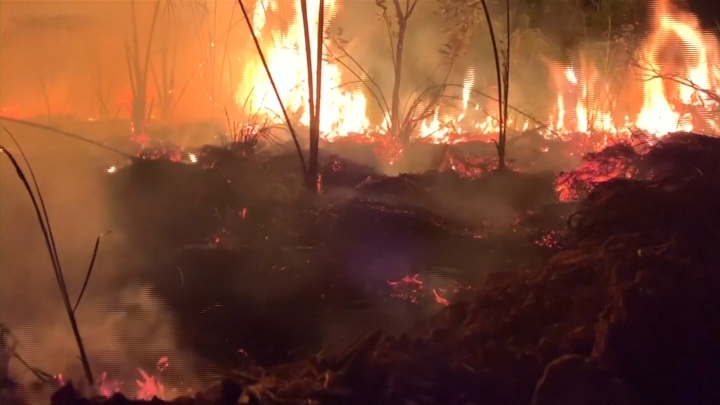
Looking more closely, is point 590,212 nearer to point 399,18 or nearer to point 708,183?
point 708,183

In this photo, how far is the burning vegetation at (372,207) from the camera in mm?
960

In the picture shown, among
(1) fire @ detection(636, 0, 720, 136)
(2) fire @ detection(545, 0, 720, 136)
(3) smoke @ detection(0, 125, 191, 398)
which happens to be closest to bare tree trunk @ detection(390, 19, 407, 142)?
(2) fire @ detection(545, 0, 720, 136)

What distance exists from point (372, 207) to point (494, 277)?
1.31 feet

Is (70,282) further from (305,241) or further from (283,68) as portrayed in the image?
(283,68)

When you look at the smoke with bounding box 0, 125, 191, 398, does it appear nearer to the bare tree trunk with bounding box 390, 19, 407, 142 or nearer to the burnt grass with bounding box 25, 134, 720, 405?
the burnt grass with bounding box 25, 134, 720, 405

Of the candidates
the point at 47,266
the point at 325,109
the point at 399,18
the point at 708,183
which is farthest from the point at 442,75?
the point at 47,266

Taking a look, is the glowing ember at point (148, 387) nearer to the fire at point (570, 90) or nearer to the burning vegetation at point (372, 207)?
the burning vegetation at point (372, 207)

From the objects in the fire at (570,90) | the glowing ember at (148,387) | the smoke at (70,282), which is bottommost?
the glowing ember at (148,387)

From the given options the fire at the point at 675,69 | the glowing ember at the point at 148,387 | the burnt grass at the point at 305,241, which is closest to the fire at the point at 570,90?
the fire at the point at 675,69

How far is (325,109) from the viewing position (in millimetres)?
1951

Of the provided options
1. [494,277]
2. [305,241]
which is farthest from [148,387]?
[494,277]

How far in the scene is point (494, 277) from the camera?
4.03 ft

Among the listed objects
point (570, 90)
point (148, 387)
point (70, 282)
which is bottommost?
point (148, 387)

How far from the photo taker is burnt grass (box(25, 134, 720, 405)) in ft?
2.98
